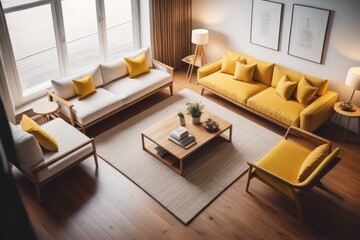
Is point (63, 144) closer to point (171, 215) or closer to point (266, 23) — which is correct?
point (171, 215)

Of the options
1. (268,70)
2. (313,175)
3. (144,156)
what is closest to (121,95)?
(144,156)

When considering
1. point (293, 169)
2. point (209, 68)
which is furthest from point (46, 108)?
point (293, 169)

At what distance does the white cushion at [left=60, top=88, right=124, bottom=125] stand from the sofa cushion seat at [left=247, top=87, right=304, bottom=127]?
2268 mm

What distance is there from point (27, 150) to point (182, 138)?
203 centimetres

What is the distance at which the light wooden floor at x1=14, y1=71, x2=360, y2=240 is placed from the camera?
4438 mm

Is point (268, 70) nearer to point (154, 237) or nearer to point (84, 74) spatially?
point (84, 74)

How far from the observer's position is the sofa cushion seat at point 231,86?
6.46m

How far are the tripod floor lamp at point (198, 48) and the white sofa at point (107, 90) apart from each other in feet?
2.60

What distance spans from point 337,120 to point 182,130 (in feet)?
9.00

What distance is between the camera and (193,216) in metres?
4.64

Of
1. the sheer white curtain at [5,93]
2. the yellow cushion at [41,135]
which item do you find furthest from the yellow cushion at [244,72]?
the sheer white curtain at [5,93]

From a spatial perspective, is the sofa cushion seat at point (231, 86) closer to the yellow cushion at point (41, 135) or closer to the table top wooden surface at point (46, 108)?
the table top wooden surface at point (46, 108)

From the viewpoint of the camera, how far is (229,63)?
274 inches

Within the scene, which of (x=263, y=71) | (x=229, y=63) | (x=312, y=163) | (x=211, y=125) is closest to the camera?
(x=312, y=163)
